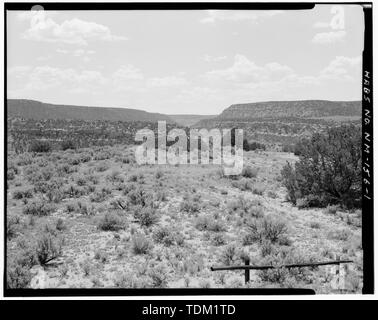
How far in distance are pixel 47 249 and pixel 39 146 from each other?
11414mm

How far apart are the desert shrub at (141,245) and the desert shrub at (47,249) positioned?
144 cm

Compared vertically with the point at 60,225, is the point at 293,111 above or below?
above

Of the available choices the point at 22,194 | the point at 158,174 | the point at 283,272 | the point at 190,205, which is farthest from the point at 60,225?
the point at 283,272

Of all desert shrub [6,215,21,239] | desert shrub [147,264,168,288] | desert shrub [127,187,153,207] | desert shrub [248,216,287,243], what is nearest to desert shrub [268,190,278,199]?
desert shrub [248,216,287,243]

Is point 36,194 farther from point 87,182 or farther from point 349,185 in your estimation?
point 349,185

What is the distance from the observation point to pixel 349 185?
12.5 metres

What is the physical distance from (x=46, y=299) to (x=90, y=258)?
203 centimetres

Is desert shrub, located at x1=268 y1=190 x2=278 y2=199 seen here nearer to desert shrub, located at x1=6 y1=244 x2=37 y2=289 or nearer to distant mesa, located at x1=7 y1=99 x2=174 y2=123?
desert shrub, located at x1=6 y1=244 x2=37 y2=289

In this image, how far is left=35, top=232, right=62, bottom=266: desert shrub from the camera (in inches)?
340

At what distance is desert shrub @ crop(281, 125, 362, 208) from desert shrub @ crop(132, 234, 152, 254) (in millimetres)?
5218

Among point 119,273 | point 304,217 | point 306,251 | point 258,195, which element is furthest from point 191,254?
point 258,195

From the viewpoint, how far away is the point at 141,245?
360 inches

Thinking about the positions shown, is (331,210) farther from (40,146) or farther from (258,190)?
(40,146)

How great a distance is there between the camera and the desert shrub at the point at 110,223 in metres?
10.3
